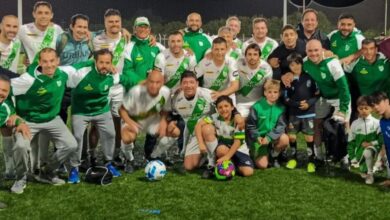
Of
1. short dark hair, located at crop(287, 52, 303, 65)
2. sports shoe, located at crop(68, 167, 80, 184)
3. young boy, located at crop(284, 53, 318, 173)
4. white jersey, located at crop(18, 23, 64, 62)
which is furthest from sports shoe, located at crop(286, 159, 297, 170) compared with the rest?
white jersey, located at crop(18, 23, 64, 62)

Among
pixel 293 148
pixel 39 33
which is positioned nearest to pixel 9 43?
pixel 39 33

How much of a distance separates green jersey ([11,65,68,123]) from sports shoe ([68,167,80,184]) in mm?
694

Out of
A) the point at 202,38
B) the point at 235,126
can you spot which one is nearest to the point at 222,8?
the point at 202,38

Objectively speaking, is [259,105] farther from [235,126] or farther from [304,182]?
[304,182]

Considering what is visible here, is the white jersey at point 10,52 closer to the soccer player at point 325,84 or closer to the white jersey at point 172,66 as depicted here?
the white jersey at point 172,66

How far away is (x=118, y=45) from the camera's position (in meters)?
6.86

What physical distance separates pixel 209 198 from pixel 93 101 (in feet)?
6.26

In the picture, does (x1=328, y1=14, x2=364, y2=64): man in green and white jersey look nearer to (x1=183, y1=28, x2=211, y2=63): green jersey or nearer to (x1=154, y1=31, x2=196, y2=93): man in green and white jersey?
(x1=183, y1=28, x2=211, y2=63): green jersey

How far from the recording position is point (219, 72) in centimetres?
681

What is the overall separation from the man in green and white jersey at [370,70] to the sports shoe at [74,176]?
3899 mm

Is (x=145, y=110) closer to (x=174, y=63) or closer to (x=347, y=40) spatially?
(x=174, y=63)

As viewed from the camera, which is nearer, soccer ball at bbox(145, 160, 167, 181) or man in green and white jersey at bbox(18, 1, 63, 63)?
soccer ball at bbox(145, 160, 167, 181)

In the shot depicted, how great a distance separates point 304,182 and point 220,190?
107 cm

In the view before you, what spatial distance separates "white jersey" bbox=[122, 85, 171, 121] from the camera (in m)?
6.53
